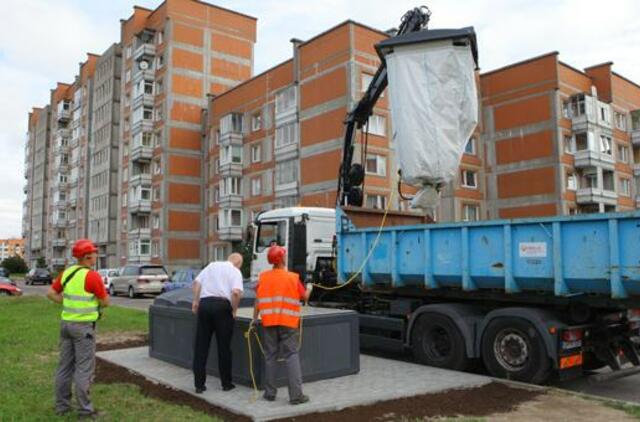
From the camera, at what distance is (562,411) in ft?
22.2

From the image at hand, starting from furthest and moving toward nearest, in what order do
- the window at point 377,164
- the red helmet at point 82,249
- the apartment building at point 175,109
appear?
the apartment building at point 175,109
the window at point 377,164
the red helmet at point 82,249

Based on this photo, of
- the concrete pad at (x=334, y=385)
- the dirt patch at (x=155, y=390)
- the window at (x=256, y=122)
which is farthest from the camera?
the window at (x=256, y=122)

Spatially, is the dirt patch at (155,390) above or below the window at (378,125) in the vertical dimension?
below

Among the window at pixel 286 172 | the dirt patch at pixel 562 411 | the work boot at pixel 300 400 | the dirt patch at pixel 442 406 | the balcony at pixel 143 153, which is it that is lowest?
the dirt patch at pixel 562 411

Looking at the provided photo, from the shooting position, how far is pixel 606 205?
4569cm

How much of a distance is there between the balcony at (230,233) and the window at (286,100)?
1034 cm

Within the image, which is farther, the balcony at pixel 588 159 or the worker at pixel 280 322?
the balcony at pixel 588 159

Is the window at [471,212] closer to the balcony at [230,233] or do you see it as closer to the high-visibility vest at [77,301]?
the balcony at [230,233]

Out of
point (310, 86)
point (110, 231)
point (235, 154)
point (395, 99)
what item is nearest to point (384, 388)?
point (395, 99)

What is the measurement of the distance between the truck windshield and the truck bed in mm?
2248

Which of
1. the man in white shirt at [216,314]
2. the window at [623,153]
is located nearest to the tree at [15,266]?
the window at [623,153]

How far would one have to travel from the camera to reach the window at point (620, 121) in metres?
48.6

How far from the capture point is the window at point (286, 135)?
42719mm

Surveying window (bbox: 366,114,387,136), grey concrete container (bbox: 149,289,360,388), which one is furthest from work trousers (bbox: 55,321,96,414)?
window (bbox: 366,114,387,136)
